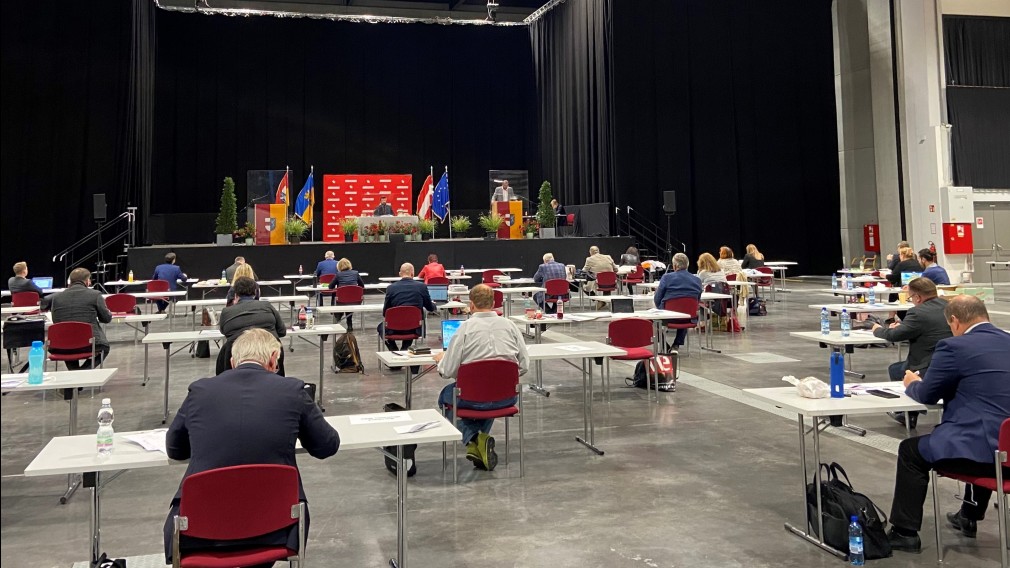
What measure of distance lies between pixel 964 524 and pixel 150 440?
4057mm

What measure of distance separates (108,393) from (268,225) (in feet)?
34.9

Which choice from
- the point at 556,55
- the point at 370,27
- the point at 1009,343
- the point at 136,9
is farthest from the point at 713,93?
the point at 1009,343

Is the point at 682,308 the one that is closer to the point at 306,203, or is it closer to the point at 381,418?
the point at 381,418

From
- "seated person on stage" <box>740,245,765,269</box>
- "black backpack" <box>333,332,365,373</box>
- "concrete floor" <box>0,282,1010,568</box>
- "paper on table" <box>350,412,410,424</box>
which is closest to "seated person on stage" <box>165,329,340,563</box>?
"concrete floor" <box>0,282,1010,568</box>

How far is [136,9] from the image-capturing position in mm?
19188

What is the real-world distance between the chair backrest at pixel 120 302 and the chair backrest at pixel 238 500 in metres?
9.22

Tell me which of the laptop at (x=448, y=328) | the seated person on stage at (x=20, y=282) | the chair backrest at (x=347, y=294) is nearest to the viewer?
the laptop at (x=448, y=328)

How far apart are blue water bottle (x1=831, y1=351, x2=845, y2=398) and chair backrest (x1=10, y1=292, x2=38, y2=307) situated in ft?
35.8

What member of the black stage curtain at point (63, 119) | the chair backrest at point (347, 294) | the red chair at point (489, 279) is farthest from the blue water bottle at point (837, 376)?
the black stage curtain at point (63, 119)

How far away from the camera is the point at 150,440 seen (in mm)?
3311

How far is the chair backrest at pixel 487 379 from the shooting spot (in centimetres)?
480

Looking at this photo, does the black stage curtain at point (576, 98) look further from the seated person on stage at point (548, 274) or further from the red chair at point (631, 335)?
the red chair at point (631, 335)

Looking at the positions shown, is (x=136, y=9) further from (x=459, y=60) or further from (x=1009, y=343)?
(x=1009, y=343)

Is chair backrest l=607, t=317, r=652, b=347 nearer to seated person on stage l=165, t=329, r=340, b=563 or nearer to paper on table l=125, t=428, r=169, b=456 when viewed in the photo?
paper on table l=125, t=428, r=169, b=456
